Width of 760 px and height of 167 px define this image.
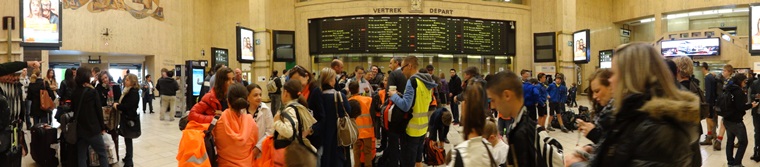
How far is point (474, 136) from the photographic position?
2006 millimetres

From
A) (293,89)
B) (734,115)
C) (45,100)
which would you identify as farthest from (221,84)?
(734,115)

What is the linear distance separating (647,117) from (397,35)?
1590cm

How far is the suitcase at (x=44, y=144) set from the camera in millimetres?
5156

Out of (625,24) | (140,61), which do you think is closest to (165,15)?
(140,61)

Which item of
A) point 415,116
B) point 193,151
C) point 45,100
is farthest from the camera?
point 45,100

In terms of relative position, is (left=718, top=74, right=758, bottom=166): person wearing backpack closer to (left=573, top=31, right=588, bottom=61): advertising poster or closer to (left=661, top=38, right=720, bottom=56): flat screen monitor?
(left=573, top=31, right=588, bottom=61): advertising poster

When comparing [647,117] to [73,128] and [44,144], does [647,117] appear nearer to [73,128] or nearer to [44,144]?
[73,128]

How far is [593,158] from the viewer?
152 centimetres

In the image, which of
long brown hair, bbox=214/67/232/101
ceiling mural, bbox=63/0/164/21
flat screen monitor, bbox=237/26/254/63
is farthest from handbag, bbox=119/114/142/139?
ceiling mural, bbox=63/0/164/21

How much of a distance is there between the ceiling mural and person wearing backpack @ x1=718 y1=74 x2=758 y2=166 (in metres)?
20.2

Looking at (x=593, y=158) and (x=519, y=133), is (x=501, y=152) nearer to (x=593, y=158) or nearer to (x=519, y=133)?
(x=519, y=133)

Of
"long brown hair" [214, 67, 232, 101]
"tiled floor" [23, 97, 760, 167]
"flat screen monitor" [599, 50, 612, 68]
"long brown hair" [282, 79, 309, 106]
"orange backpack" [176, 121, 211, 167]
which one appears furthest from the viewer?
"flat screen monitor" [599, 50, 612, 68]

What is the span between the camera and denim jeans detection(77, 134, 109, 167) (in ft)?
14.8

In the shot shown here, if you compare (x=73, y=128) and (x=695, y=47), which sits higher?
(x=695, y=47)
